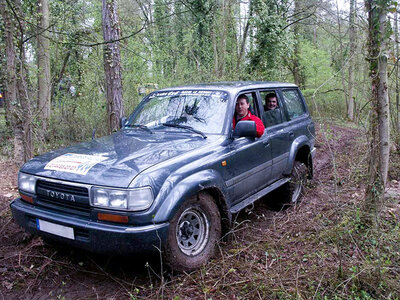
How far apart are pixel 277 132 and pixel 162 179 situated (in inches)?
96.5

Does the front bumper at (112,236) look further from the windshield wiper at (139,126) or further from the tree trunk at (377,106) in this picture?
the tree trunk at (377,106)

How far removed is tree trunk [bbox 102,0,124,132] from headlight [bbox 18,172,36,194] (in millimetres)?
3332

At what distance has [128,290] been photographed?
3115 mm

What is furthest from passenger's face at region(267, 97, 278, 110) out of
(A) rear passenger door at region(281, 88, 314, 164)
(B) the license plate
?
(B) the license plate

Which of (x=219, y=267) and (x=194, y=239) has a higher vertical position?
(x=194, y=239)

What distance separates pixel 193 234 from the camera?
338cm

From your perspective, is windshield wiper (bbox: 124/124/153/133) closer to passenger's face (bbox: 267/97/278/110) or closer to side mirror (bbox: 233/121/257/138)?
side mirror (bbox: 233/121/257/138)

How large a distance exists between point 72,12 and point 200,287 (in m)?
10.7

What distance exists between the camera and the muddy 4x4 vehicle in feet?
9.39

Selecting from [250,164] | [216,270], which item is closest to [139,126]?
[250,164]

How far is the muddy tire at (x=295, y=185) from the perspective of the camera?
532cm

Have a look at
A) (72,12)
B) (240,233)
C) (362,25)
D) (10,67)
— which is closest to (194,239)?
(240,233)

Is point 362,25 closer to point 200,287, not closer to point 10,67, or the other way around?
point 200,287

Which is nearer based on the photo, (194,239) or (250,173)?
(194,239)
